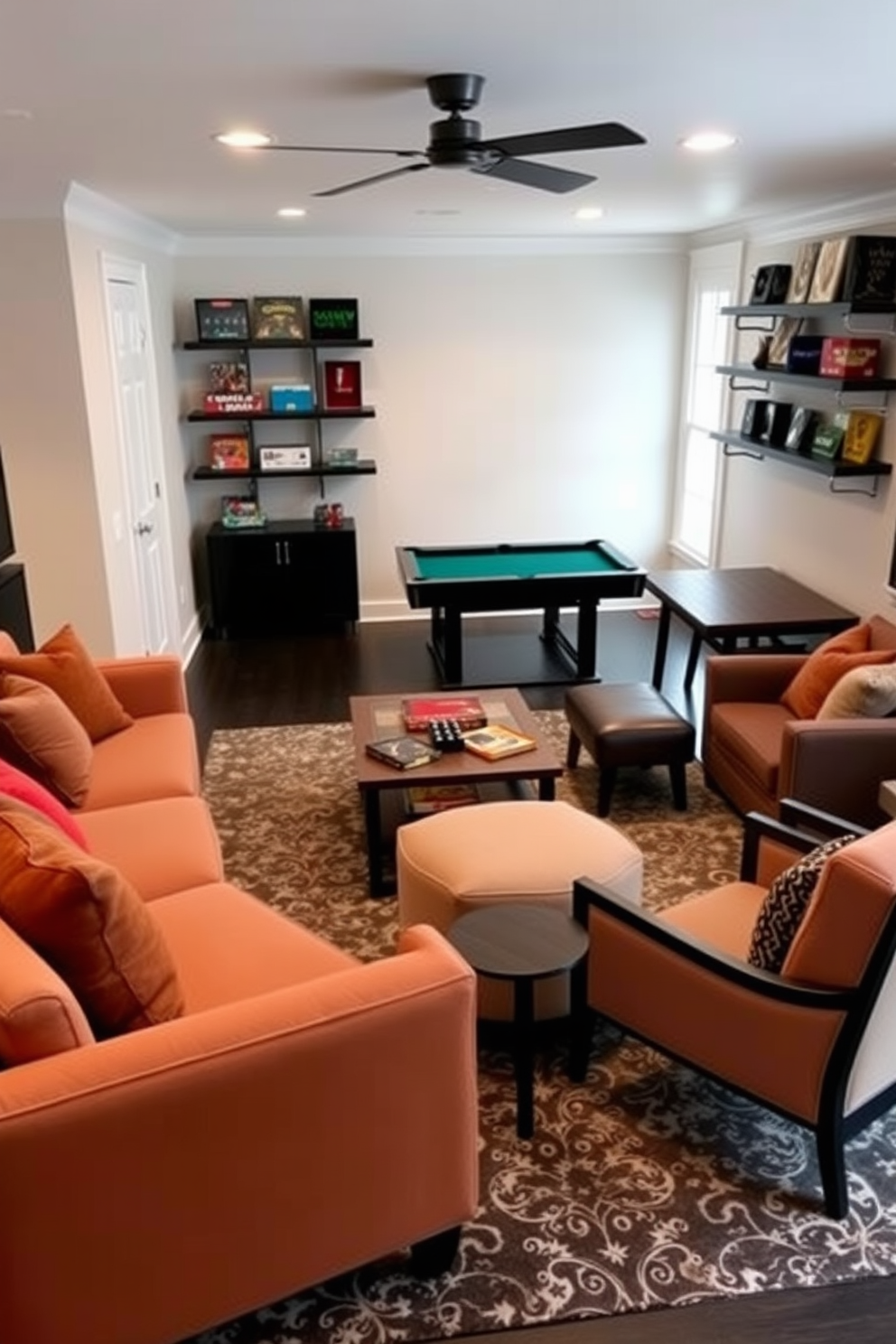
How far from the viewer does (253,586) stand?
6.73 metres

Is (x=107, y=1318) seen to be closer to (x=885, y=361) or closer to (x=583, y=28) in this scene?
(x=583, y=28)

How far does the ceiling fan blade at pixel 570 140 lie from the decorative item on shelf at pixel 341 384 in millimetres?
4186

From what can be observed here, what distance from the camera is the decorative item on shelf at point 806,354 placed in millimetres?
4828

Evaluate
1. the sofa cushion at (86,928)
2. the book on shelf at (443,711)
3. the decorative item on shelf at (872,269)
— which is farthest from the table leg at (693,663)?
the sofa cushion at (86,928)

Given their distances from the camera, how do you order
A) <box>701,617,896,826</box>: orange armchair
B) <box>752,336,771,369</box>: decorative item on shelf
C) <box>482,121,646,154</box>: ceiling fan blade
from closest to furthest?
<box>482,121,646,154</box>: ceiling fan blade, <box>701,617,896,826</box>: orange armchair, <box>752,336,771,369</box>: decorative item on shelf

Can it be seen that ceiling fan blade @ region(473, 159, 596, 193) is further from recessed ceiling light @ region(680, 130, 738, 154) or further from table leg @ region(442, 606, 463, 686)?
table leg @ region(442, 606, 463, 686)

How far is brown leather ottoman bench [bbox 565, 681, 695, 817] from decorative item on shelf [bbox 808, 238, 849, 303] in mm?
2032

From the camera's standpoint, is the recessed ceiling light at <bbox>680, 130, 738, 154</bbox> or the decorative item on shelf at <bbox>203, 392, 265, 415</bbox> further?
the decorative item on shelf at <bbox>203, 392, 265, 415</bbox>

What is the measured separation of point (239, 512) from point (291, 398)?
84 cm

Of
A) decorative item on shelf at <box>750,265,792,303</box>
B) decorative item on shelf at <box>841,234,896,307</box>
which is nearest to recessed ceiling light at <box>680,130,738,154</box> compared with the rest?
decorative item on shelf at <box>841,234,896,307</box>

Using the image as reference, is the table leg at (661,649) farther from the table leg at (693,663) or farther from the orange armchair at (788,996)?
the orange armchair at (788,996)

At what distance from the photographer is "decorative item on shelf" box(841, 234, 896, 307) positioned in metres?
4.27

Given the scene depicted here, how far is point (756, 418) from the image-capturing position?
5.59 metres

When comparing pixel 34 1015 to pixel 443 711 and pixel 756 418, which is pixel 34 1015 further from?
pixel 756 418
